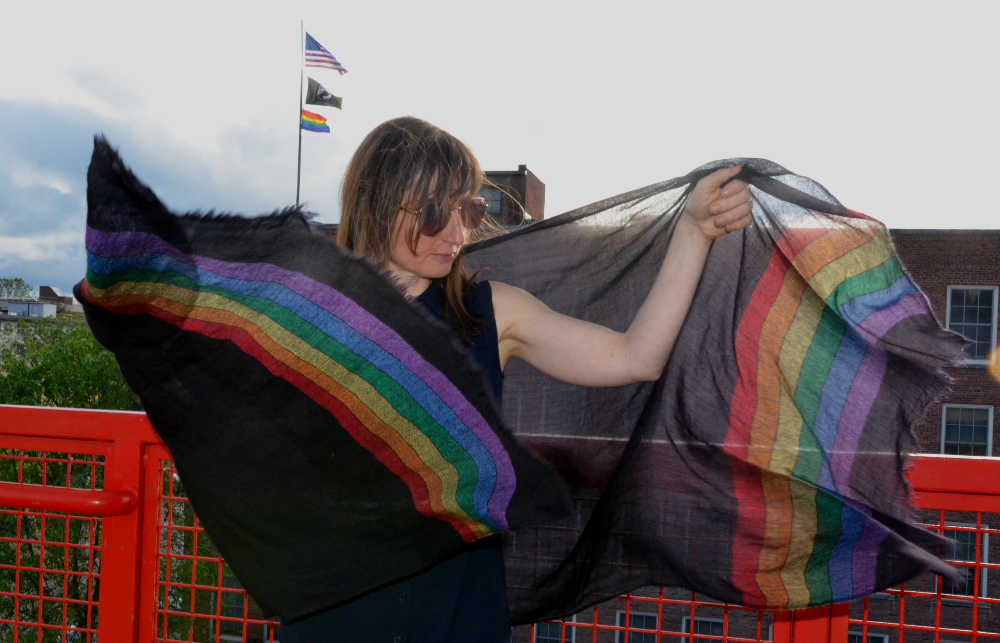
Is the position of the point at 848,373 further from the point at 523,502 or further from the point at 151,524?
the point at 151,524

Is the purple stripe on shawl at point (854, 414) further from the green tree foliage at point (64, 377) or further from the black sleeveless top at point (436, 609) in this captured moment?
the green tree foliage at point (64, 377)

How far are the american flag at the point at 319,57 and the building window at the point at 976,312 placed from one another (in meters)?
18.6

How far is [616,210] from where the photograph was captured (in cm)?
198

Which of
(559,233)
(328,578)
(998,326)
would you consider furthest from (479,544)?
(998,326)

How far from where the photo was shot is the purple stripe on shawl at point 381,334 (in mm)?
1416

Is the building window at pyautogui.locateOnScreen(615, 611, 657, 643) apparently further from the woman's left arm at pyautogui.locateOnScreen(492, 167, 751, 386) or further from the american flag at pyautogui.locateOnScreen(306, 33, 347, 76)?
the american flag at pyautogui.locateOnScreen(306, 33, 347, 76)

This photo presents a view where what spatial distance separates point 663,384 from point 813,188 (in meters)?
0.59

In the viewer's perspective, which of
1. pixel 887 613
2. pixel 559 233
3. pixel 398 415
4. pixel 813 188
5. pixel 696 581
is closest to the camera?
pixel 398 415

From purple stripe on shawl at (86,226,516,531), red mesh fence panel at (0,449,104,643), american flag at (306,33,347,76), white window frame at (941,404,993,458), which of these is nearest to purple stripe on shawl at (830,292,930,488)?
purple stripe on shawl at (86,226,516,531)

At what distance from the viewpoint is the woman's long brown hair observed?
1.53 m

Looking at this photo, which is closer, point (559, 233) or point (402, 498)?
point (402, 498)

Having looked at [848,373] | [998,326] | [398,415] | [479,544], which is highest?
[998,326]

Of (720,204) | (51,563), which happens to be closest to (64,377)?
(51,563)

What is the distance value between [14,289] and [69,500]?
71.1m
